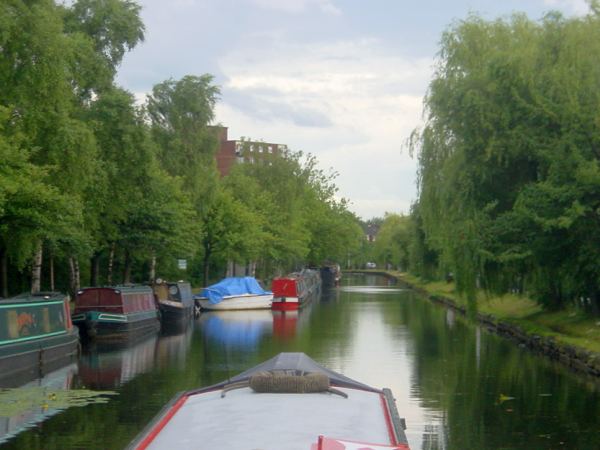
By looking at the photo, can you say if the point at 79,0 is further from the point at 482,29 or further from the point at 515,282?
the point at 515,282

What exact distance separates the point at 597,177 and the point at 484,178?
15.4 ft

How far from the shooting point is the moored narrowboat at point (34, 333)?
24219 mm

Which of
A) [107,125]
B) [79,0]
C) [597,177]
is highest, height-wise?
[79,0]

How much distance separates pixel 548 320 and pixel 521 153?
7.35 meters

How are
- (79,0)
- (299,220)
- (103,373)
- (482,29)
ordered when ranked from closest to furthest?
(103,373) < (482,29) < (79,0) < (299,220)

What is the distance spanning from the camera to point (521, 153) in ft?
104

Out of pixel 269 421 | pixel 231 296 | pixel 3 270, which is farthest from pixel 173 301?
pixel 269 421

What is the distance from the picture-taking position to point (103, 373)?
26797mm

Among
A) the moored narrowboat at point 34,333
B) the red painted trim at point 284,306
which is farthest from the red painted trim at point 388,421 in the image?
the red painted trim at point 284,306

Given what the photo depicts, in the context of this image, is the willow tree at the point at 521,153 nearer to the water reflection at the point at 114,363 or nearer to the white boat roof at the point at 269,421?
the water reflection at the point at 114,363

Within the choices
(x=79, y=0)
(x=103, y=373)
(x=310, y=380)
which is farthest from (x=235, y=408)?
(x=79, y=0)

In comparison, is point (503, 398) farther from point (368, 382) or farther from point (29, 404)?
point (29, 404)

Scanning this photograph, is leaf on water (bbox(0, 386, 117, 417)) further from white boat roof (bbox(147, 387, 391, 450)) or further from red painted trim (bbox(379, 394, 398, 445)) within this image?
red painted trim (bbox(379, 394, 398, 445))

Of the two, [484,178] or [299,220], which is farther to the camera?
[299,220]
